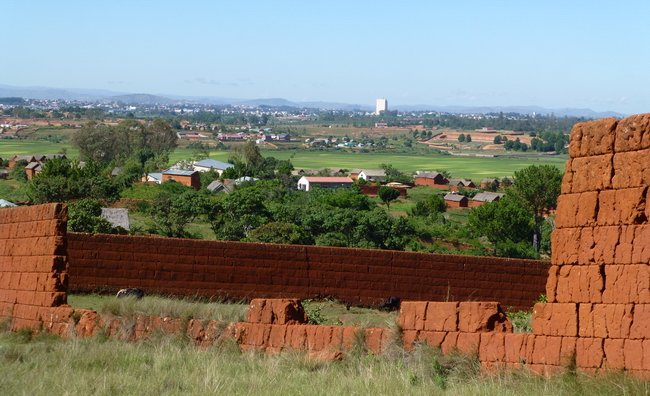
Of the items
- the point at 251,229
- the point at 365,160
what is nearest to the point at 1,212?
the point at 251,229

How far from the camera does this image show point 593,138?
36.0ft

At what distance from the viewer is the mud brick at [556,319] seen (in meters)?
11.0

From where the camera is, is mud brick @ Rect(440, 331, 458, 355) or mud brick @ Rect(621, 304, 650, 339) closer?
mud brick @ Rect(621, 304, 650, 339)

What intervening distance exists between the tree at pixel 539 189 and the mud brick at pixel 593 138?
4927cm

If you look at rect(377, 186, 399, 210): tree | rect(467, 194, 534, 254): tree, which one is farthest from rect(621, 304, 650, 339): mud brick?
rect(377, 186, 399, 210): tree

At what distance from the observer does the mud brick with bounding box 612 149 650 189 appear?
34.0 ft

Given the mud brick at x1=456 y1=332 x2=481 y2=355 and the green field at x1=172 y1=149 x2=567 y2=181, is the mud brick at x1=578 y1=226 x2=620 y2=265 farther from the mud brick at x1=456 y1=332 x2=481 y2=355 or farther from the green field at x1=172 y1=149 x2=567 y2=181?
the green field at x1=172 y1=149 x2=567 y2=181

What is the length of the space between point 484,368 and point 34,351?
570 centimetres

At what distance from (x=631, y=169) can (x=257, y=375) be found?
4.22 meters

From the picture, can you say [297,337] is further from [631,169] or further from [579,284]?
[631,169]

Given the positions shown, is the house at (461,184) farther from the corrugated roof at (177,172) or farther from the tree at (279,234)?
the tree at (279,234)

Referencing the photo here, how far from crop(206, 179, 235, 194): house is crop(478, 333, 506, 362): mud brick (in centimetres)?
7629

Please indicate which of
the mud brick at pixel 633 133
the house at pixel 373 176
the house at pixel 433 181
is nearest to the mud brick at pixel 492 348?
the mud brick at pixel 633 133

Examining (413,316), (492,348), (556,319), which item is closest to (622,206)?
(556,319)
